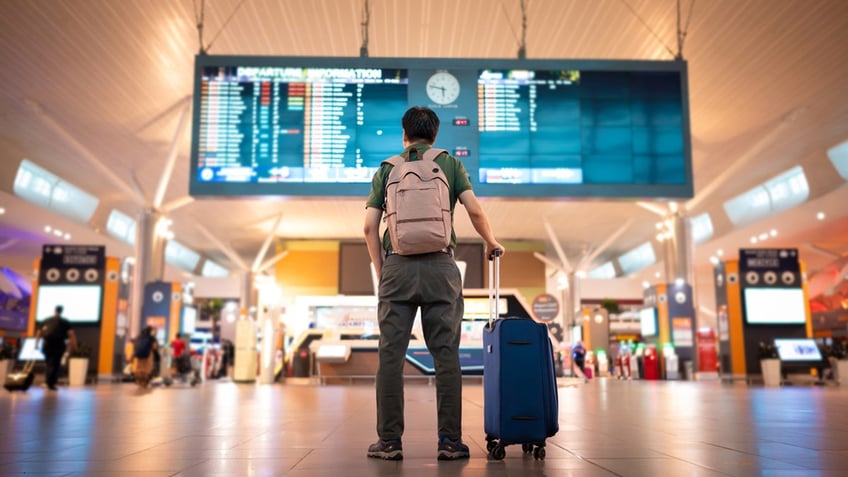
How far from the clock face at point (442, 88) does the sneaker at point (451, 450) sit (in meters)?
7.59

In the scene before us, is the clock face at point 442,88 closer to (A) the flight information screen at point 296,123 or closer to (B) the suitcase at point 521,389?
(A) the flight information screen at point 296,123

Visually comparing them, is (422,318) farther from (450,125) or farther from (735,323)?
(735,323)

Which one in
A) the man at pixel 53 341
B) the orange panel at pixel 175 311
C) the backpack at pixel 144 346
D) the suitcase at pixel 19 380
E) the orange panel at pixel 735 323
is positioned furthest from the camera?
the orange panel at pixel 175 311

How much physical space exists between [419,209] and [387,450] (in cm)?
111

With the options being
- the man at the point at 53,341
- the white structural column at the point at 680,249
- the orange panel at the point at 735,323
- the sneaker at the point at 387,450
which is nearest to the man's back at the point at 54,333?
the man at the point at 53,341

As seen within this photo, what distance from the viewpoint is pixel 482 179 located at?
10211 millimetres

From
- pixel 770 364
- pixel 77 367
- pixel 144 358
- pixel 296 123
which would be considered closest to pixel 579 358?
pixel 770 364

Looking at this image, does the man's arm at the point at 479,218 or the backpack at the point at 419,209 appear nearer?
the backpack at the point at 419,209

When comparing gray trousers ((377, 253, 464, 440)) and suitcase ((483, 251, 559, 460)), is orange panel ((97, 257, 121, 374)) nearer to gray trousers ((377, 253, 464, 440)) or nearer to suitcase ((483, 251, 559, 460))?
gray trousers ((377, 253, 464, 440))

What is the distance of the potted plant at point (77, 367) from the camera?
18172 mm

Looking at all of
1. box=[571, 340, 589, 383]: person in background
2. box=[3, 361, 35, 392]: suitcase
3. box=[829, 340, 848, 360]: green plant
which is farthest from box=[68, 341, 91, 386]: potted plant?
box=[829, 340, 848, 360]: green plant

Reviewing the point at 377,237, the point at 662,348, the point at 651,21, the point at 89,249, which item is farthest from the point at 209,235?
the point at 377,237

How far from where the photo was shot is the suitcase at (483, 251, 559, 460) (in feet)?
11.2

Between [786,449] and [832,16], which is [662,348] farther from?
[786,449]
